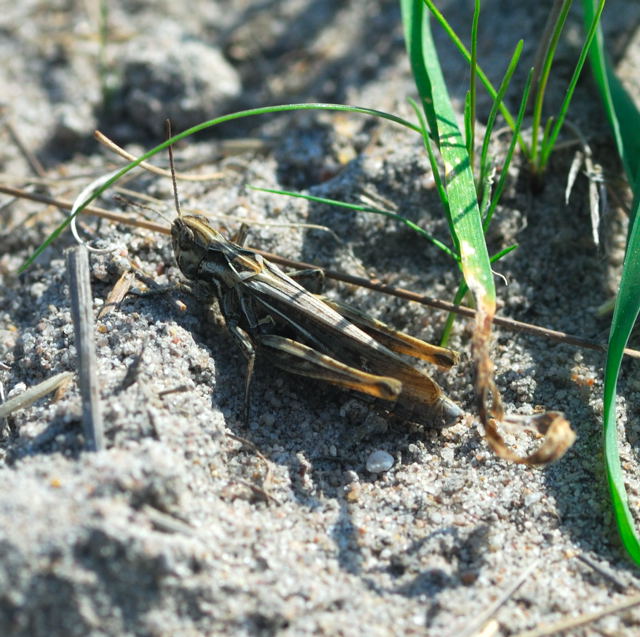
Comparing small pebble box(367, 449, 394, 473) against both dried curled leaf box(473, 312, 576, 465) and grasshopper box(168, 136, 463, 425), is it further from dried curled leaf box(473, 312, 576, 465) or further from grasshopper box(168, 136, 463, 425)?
dried curled leaf box(473, 312, 576, 465)

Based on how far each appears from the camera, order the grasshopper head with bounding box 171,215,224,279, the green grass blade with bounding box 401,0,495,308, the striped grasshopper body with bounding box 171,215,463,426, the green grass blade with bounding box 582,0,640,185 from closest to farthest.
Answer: the green grass blade with bounding box 401,0,495,308 → the striped grasshopper body with bounding box 171,215,463,426 → the grasshopper head with bounding box 171,215,224,279 → the green grass blade with bounding box 582,0,640,185

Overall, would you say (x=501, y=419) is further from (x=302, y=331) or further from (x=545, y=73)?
(x=545, y=73)

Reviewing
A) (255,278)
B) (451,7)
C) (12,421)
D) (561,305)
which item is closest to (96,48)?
(451,7)

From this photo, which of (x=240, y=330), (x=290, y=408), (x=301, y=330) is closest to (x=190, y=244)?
(x=240, y=330)

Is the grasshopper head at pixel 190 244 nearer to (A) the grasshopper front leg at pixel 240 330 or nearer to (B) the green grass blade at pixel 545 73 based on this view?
(A) the grasshopper front leg at pixel 240 330

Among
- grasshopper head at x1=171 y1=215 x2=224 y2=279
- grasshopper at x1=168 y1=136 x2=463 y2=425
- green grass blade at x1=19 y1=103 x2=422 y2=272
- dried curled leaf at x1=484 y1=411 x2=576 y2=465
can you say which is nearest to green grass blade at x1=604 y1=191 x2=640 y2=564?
dried curled leaf at x1=484 y1=411 x2=576 y2=465

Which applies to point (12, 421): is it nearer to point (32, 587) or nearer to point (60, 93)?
point (32, 587)
